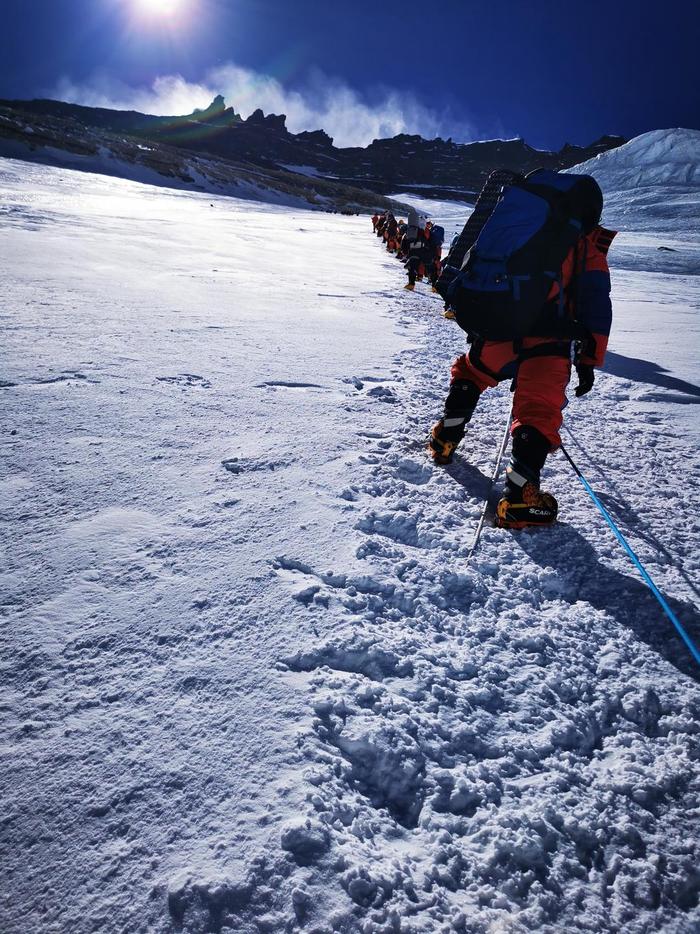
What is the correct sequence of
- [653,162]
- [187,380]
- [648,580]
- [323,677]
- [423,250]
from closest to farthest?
[323,677] → [648,580] → [187,380] → [423,250] → [653,162]

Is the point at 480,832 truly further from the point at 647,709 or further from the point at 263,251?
the point at 263,251

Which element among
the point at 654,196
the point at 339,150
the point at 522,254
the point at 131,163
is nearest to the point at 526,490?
the point at 522,254

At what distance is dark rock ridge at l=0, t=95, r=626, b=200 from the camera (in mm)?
88375

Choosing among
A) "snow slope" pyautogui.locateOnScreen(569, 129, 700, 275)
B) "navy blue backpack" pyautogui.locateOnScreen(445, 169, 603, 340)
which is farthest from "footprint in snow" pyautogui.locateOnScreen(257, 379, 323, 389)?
"snow slope" pyautogui.locateOnScreen(569, 129, 700, 275)

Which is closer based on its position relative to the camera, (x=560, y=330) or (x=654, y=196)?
(x=560, y=330)

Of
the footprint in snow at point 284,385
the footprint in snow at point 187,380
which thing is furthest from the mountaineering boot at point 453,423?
the footprint in snow at point 187,380

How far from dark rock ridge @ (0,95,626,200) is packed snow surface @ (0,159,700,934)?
284 feet

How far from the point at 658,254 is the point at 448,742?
788 inches

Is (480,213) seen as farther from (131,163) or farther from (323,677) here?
(131,163)

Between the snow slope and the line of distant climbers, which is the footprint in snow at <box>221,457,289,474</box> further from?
the snow slope

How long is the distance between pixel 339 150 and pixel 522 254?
447 ft

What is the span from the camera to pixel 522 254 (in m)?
2.06

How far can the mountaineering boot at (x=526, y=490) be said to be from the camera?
6.55 feet

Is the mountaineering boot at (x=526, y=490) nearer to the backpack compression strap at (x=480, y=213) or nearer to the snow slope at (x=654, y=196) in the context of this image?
the backpack compression strap at (x=480, y=213)
